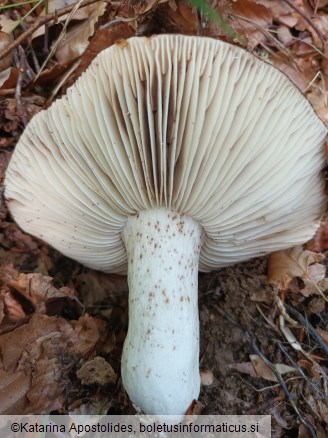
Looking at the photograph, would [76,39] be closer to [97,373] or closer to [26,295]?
[26,295]

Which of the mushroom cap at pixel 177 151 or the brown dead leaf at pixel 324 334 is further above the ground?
the mushroom cap at pixel 177 151

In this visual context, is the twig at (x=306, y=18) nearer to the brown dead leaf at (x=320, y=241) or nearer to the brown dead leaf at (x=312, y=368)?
the brown dead leaf at (x=320, y=241)

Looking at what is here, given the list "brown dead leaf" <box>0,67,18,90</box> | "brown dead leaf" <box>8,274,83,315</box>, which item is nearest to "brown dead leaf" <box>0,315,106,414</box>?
"brown dead leaf" <box>8,274,83,315</box>

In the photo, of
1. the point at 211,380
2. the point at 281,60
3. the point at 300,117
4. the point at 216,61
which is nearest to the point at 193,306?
the point at 211,380

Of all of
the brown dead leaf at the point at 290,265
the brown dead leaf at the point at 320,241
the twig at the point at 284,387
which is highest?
the brown dead leaf at the point at 320,241

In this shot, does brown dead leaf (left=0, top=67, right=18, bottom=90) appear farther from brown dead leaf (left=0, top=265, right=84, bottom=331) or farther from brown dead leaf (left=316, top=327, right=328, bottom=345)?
brown dead leaf (left=316, top=327, right=328, bottom=345)

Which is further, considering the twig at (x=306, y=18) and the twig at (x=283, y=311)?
the twig at (x=306, y=18)

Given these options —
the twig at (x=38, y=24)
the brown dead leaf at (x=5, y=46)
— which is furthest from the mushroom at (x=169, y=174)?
the brown dead leaf at (x=5, y=46)

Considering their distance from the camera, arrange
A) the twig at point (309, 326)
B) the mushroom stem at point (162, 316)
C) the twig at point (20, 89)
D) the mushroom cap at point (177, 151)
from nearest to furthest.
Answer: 1. the mushroom cap at point (177, 151)
2. the mushroom stem at point (162, 316)
3. the twig at point (309, 326)
4. the twig at point (20, 89)

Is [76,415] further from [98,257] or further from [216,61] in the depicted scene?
[216,61]
